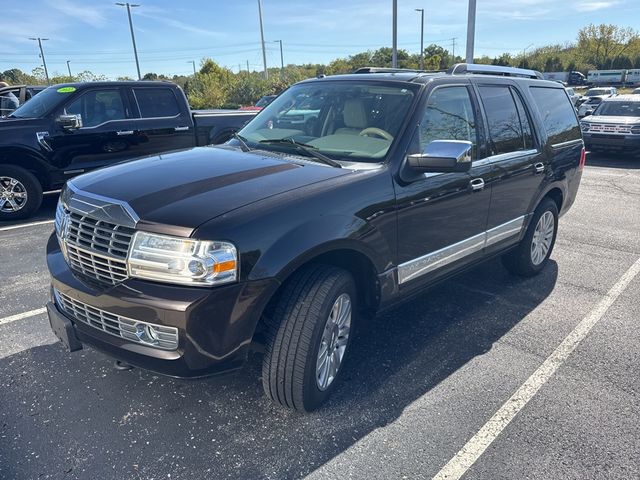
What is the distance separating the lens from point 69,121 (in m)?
6.80

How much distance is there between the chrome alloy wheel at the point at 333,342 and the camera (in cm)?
277

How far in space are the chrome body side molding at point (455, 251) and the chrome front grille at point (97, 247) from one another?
1.63 meters

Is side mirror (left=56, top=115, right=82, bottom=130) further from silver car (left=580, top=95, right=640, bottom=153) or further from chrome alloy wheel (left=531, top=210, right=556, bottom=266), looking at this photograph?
silver car (left=580, top=95, right=640, bottom=153)

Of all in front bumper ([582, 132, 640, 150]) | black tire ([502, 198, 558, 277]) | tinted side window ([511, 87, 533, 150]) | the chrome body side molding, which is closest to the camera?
the chrome body side molding

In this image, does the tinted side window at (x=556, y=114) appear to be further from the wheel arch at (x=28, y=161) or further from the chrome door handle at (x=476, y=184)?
the wheel arch at (x=28, y=161)

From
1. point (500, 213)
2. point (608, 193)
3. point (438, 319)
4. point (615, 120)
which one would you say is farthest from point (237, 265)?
point (615, 120)

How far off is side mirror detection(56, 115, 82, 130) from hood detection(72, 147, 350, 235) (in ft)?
14.1

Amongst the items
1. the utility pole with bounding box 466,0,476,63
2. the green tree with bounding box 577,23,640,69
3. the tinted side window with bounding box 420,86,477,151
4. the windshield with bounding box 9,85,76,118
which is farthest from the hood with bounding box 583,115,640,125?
the green tree with bounding box 577,23,640,69

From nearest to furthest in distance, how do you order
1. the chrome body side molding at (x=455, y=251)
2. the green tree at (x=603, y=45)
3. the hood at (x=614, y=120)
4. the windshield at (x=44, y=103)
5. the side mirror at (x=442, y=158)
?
the side mirror at (x=442, y=158) < the chrome body side molding at (x=455, y=251) < the windshield at (x=44, y=103) < the hood at (x=614, y=120) < the green tree at (x=603, y=45)

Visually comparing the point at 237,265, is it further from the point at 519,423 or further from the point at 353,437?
the point at 519,423

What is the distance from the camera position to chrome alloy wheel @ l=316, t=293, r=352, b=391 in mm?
2771

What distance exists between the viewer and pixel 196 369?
233cm

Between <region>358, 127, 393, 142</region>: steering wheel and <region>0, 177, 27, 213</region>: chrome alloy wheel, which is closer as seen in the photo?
<region>358, 127, 393, 142</region>: steering wheel

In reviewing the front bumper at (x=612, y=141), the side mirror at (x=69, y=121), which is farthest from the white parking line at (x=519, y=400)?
the front bumper at (x=612, y=141)
